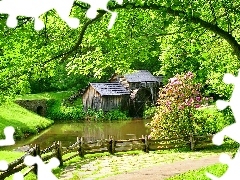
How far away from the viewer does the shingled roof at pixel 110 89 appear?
44.5 m

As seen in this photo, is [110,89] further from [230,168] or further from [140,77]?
[230,168]

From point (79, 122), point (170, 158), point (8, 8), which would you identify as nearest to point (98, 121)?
point (79, 122)

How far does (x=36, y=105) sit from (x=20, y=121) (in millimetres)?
11166

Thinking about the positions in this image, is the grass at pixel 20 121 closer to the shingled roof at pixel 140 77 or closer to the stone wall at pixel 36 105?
the stone wall at pixel 36 105

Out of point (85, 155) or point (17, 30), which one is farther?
point (85, 155)

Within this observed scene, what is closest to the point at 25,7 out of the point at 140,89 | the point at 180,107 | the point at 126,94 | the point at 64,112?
the point at 180,107

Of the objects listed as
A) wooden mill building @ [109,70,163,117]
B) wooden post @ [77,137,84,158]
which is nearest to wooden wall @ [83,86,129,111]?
wooden mill building @ [109,70,163,117]

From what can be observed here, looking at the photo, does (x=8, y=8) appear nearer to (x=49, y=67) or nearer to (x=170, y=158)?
(x=49, y=67)

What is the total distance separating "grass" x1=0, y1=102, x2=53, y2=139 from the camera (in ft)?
103

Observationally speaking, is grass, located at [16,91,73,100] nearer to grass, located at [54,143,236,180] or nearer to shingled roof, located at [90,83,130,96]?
shingled roof, located at [90,83,130,96]

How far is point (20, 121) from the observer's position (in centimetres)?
3428

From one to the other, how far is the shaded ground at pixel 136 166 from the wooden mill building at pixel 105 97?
83.2 ft

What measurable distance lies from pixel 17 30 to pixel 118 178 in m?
7.45

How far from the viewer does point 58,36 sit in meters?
7.70
